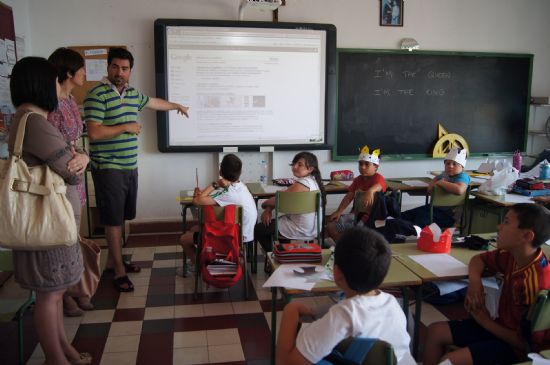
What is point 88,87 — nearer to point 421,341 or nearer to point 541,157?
point 421,341

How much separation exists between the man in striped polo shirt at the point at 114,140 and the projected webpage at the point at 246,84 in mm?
1590

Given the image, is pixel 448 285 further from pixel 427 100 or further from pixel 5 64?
pixel 427 100

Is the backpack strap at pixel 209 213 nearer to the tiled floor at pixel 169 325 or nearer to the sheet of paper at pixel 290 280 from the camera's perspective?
the tiled floor at pixel 169 325

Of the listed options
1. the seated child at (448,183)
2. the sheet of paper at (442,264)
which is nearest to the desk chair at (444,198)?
the seated child at (448,183)

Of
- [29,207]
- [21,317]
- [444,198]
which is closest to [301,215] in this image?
[444,198]

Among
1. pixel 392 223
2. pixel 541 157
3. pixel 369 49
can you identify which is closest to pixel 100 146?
pixel 392 223

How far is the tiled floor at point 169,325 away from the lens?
2668mm

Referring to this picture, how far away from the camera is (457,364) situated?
189 cm

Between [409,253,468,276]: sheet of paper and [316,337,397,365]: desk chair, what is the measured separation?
899 mm

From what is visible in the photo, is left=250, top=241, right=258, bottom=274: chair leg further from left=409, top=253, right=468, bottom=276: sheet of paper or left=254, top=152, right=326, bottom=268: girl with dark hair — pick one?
left=409, top=253, right=468, bottom=276: sheet of paper

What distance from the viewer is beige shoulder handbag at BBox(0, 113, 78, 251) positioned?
1874mm

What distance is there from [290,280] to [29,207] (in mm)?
1094

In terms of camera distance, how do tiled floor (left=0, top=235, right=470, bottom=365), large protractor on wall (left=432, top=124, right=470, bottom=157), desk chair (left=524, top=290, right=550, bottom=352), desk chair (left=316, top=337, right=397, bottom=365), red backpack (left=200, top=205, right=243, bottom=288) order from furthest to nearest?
large protractor on wall (left=432, top=124, right=470, bottom=157)
red backpack (left=200, top=205, right=243, bottom=288)
tiled floor (left=0, top=235, right=470, bottom=365)
desk chair (left=524, top=290, right=550, bottom=352)
desk chair (left=316, top=337, right=397, bottom=365)

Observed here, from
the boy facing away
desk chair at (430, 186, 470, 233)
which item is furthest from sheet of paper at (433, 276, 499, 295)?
desk chair at (430, 186, 470, 233)
